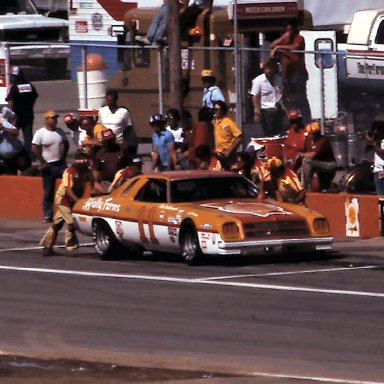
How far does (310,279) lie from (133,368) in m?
5.75

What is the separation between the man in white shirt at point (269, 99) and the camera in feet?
79.7

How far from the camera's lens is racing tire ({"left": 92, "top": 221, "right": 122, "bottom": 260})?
20188 mm

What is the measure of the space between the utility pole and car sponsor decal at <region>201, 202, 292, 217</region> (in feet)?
20.2

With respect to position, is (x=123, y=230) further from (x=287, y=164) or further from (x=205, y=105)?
(x=205, y=105)

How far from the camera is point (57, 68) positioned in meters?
37.2

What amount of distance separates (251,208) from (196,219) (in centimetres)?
74

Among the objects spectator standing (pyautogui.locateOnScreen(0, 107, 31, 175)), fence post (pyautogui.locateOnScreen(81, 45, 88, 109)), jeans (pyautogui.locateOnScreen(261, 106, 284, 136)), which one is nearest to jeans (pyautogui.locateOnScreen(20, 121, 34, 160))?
spectator standing (pyautogui.locateOnScreen(0, 107, 31, 175))

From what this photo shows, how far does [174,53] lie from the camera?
24.8 meters

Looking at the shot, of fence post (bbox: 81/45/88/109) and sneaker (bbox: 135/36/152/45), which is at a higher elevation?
sneaker (bbox: 135/36/152/45)

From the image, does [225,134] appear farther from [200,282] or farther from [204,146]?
[200,282]

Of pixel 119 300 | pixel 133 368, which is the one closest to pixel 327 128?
pixel 119 300

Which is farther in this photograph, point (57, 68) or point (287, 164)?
point (57, 68)

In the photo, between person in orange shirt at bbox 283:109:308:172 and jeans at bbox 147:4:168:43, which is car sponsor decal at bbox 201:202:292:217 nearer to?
person in orange shirt at bbox 283:109:308:172

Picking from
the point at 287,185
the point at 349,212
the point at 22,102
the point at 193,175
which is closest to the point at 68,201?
the point at 193,175
